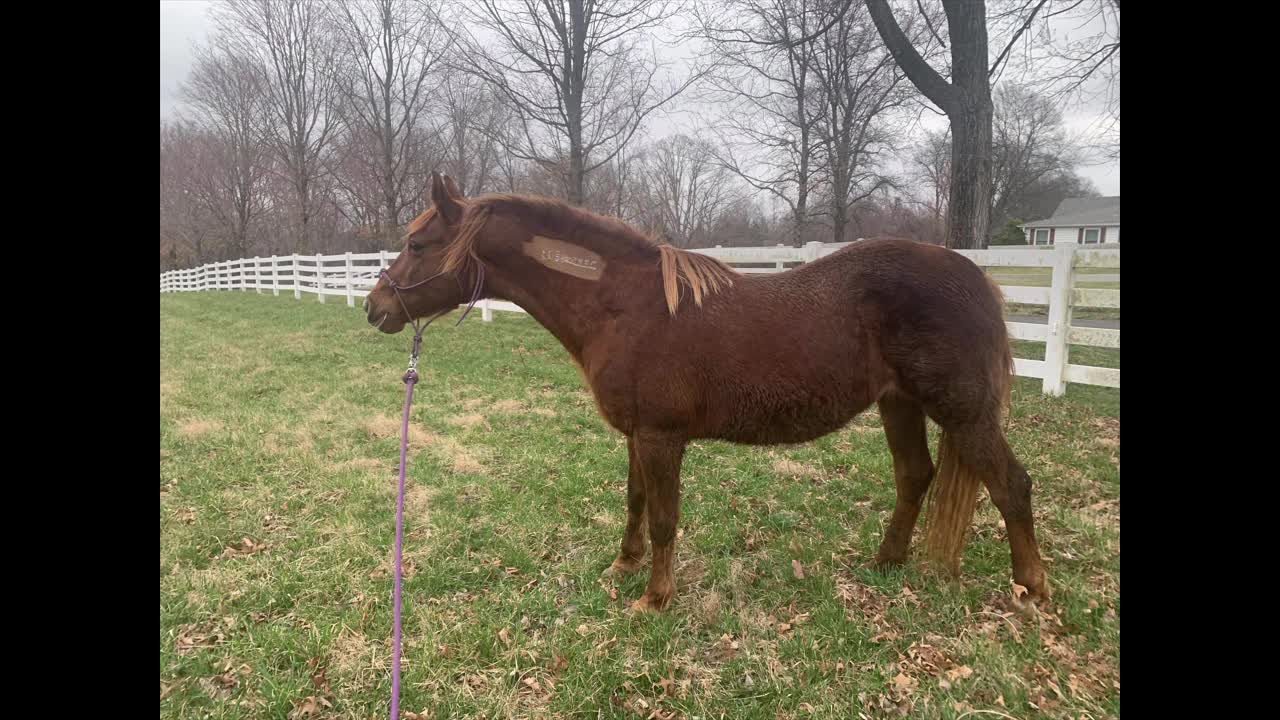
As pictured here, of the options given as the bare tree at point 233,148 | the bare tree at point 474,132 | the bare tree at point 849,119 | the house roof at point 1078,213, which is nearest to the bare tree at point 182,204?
the bare tree at point 233,148

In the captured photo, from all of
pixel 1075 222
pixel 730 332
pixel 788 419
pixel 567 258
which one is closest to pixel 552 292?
pixel 567 258

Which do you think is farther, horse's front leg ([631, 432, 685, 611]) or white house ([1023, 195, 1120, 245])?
white house ([1023, 195, 1120, 245])

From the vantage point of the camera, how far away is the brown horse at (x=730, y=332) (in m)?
2.53

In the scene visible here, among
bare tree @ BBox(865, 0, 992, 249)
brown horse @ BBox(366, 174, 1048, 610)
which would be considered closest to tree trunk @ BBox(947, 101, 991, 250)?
bare tree @ BBox(865, 0, 992, 249)

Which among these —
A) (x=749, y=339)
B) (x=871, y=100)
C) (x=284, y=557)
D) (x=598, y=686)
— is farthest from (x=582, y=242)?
(x=871, y=100)

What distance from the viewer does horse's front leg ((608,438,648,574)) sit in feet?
9.98

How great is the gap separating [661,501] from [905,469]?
150 cm

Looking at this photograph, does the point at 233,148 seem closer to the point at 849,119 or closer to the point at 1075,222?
the point at 849,119

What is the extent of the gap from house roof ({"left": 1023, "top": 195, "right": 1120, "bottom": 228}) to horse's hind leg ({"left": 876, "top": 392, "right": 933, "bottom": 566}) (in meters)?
35.1

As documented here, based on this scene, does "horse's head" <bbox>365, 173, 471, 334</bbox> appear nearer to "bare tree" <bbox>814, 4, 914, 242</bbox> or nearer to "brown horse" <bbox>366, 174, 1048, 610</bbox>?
"brown horse" <bbox>366, 174, 1048, 610</bbox>
